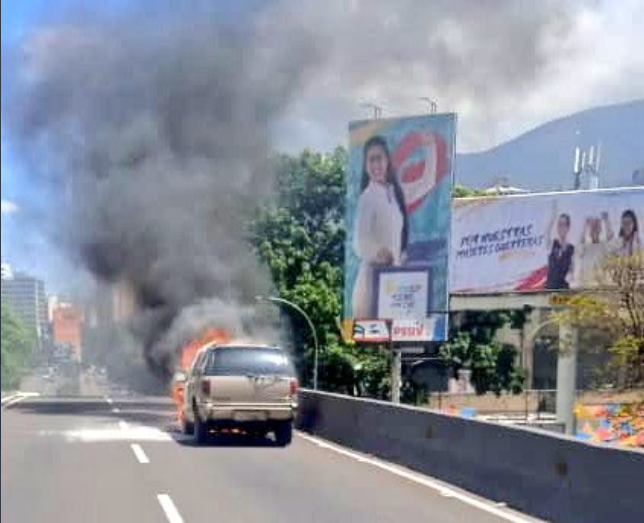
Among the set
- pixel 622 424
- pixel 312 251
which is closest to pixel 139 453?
pixel 622 424

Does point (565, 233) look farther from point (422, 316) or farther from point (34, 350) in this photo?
point (34, 350)

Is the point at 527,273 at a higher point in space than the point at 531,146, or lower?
lower

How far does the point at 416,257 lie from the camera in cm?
3816

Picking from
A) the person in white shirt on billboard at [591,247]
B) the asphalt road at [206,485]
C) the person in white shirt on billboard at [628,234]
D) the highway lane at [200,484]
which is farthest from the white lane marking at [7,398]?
the person in white shirt on billboard at [591,247]

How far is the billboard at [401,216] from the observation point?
37125mm

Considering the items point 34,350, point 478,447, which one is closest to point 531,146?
point 478,447

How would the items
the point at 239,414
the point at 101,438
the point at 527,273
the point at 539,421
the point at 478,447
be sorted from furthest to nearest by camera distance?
the point at 539,421, the point at 527,273, the point at 101,438, the point at 239,414, the point at 478,447

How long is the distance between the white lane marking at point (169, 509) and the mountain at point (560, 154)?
55.1 ft

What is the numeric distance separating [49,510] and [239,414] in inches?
363

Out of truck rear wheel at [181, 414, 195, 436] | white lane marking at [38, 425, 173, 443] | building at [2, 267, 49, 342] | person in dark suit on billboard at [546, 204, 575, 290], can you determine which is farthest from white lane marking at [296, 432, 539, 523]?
person in dark suit on billboard at [546, 204, 575, 290]

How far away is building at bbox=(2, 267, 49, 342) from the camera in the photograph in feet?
19.4

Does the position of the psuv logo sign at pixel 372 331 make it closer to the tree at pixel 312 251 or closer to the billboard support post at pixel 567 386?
the billboard support post at pixel 567 386

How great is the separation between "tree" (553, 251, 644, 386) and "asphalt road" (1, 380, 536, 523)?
8643mm

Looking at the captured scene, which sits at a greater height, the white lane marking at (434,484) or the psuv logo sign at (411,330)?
the psuv logo sign at (411,330)
